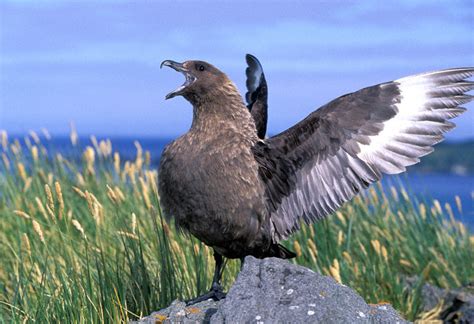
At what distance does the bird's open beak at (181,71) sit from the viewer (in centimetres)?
504

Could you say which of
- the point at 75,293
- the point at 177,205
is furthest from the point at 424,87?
the point at 75,293

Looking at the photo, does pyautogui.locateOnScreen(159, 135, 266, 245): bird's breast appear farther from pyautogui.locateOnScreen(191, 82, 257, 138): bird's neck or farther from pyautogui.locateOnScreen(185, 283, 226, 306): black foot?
pyautogui.locateOnScreen(185, 283, 226, 306): black foot

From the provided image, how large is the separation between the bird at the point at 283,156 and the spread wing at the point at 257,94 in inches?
30.5

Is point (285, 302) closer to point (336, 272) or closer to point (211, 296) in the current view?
point (211, 296)

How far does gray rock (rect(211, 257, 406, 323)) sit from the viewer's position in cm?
376

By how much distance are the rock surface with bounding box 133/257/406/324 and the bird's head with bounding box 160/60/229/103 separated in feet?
4.39

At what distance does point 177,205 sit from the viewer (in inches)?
184

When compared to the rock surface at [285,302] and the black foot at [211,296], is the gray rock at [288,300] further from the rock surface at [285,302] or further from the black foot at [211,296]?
the black foot at [211,296]

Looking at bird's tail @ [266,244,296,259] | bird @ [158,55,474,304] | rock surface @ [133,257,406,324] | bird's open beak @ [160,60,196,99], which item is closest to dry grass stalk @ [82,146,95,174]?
bird's open beak @ [160,60,196,99]

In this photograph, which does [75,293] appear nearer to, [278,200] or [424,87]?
[278,200]

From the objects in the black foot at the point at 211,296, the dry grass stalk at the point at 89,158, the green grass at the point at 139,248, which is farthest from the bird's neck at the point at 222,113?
the dry grass stalk at the point at 89,158

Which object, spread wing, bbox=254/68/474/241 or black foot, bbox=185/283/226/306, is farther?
spread wing, bbox=254/68/474/241

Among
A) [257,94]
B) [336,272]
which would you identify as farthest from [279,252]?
[257,94]

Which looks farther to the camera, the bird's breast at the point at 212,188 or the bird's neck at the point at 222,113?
the bird's neck at the point at 222,113
